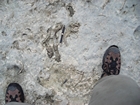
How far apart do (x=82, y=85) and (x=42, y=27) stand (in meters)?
0.35

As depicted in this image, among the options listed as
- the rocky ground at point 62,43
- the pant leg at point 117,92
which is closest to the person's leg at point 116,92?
the pant leg at point 117,92

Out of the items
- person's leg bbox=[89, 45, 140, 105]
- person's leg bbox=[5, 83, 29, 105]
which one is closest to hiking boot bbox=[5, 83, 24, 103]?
person's leg bbox=[5, 83, 29, 105]

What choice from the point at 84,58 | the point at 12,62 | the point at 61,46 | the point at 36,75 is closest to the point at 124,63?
the point at 84,58

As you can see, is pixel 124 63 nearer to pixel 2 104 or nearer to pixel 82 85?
pixel 82 85

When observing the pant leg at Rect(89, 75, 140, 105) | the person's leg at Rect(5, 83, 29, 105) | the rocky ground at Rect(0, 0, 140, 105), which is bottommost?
the person's leg at Rect(5, 83, 29, 105)

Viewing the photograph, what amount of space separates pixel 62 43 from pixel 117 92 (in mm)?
440

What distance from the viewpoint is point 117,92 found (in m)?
1.06

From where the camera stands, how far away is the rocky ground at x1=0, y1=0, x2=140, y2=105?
1365 mm

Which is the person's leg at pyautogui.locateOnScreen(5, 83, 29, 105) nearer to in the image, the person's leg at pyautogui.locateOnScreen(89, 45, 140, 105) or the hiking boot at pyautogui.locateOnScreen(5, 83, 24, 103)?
the hiking boot at pyautogui.locateOnScreen(5, 83, 24, 103)

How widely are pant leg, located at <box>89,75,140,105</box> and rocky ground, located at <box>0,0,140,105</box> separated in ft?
0.76

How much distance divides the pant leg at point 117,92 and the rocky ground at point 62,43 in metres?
0.23

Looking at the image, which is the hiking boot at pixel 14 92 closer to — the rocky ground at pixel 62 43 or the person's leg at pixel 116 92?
the rocky ground at pixel 62 43

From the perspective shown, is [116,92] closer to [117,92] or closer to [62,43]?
[117,92]

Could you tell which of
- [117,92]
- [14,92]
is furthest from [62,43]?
[117,92]
